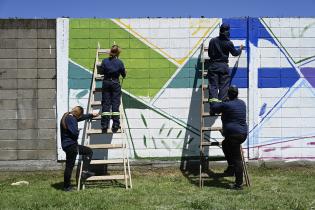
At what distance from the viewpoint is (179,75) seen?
30.4 ft

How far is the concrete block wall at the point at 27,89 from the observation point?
30.3 ft

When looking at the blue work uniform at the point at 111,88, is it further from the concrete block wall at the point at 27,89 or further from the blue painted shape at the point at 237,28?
the blue painted shape at the point at 237,28

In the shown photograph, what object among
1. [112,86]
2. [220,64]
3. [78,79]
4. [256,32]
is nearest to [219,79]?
[220,64]

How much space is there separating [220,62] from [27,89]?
13.2ft

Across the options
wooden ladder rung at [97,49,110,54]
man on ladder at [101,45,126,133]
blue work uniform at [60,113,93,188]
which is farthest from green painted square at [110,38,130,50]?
blue work uniform at [60,113,93,188]

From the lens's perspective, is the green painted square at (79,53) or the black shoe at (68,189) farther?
the green painted square at (79,53)

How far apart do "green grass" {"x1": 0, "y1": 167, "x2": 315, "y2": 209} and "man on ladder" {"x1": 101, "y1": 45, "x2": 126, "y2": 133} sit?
4.07 feet

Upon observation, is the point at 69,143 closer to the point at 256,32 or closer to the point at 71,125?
the point at 71,125

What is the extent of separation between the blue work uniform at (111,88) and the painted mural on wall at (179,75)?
0.73 metres

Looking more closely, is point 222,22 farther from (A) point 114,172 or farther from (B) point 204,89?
(A) point 114,172

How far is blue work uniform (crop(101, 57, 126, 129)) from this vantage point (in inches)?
332

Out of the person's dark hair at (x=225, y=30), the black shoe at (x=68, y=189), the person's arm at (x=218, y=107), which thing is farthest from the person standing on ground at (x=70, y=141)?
the person's dark hair at (x=225, y=30)

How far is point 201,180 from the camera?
8125 mm

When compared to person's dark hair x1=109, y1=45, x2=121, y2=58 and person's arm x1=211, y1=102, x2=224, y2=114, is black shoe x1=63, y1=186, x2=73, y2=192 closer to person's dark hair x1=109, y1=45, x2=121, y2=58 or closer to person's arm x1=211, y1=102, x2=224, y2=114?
person's dark hair x1=109, y1=45, x2=121, y2=58
